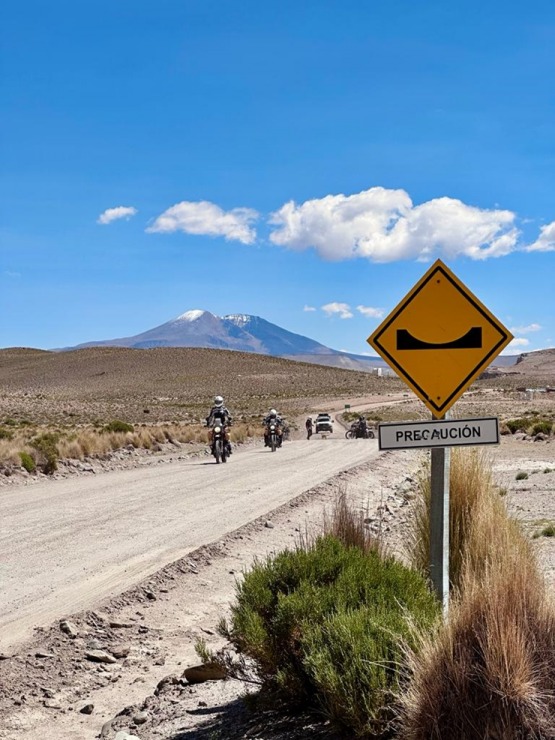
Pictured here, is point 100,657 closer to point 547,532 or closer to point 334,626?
point 334,626

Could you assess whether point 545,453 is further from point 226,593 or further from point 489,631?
point 489,631

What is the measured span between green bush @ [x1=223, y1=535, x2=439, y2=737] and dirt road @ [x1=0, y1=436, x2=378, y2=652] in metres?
3.36

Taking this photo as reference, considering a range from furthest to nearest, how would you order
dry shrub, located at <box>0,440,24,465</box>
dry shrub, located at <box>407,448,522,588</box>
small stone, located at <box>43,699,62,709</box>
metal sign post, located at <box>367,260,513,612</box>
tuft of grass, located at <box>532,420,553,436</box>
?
tuft of grass, located at <box>532,420,553,436</box> < dry shrub, located at <box>0,440,24,465</box> < dry shrub, located at <box>407,448,522,588</box> < small stone, located at <box>43,699,62,709</box> < metal sign post, located at <box>367,260,513,612</box>

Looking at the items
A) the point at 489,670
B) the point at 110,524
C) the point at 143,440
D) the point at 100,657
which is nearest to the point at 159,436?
the point at 143,440

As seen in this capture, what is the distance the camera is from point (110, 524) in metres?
14.3

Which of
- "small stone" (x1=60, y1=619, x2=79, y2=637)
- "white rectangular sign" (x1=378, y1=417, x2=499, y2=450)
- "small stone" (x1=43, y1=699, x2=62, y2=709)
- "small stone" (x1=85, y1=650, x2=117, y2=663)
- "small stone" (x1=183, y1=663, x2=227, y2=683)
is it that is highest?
"white rectangular sign" (x1=378, y1=417, x2=499, y2=450)

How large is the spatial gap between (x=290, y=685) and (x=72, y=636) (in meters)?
3.86

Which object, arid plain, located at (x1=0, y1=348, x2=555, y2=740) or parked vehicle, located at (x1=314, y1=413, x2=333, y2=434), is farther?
parked vehicle, located at (x1=314, y1=413, x2=333, y2=434)

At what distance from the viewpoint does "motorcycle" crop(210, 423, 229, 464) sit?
27.0 meters

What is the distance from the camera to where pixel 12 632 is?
820 centimetres

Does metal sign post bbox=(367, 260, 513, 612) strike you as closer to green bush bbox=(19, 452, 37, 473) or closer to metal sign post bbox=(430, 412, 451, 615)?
metal sign post bbox=(430, 412, 451, 615)

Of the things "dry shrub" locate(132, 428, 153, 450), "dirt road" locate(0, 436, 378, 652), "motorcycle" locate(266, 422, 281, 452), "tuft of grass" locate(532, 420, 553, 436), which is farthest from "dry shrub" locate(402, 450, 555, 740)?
"tuft of grass" locate(532, 420, 553, 436)

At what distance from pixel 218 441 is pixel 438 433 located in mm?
21436

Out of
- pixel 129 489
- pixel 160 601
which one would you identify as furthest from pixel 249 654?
pixel 129 489
